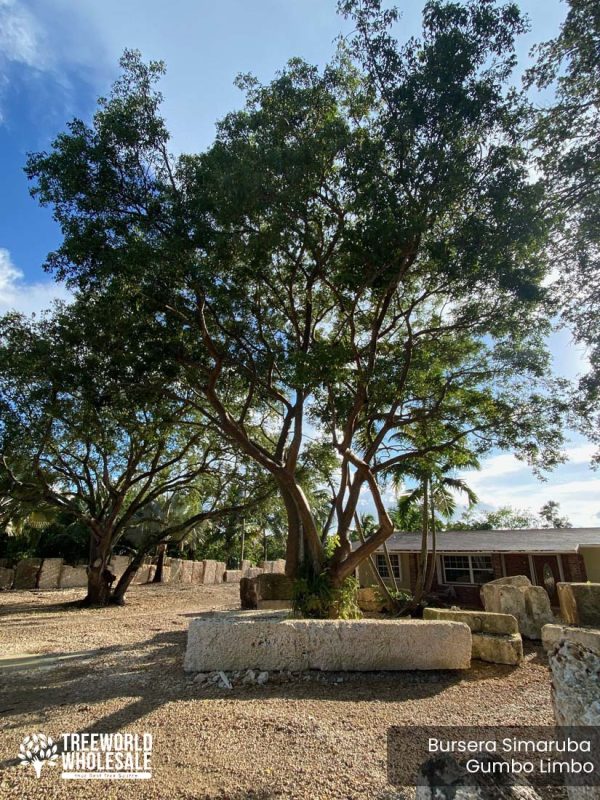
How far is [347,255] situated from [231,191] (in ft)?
7.97

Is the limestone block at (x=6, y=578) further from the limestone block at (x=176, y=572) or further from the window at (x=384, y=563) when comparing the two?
the window at (x=384, y=563)

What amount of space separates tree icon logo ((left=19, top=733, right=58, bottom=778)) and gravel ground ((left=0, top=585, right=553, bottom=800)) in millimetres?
82

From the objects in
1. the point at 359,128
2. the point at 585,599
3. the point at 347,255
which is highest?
the point at 359,128

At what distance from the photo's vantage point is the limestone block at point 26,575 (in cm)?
2192

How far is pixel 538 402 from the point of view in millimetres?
10453

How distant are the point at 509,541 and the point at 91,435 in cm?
1642

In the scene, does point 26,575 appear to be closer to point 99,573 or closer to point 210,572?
point 99,573

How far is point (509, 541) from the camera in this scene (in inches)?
741

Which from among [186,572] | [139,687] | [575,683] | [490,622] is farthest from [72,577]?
[575,683]

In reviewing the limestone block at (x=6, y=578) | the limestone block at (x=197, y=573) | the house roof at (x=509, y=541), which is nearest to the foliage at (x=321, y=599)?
the house roof at (x=509, y=541)

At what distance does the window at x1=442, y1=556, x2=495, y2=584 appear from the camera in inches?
771

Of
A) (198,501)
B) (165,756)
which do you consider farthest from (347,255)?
(198,501)

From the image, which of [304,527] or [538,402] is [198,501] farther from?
[538,402]

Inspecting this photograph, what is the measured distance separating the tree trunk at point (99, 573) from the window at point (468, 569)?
1409cm
